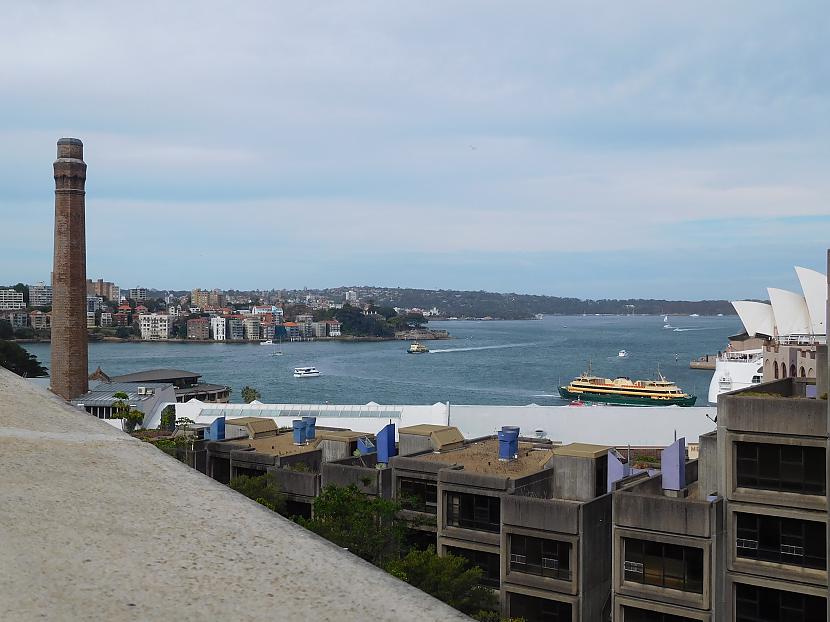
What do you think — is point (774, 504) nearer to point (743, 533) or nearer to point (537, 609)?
point (743, 533)

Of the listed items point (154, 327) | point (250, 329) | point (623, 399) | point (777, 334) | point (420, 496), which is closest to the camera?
point (420, 496)

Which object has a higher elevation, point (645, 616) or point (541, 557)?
point (541, 557)

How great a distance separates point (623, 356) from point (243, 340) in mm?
63428

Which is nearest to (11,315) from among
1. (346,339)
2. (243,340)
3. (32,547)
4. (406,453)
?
(243,340)

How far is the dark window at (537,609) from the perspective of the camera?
1072cm

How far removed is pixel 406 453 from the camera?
15.4 metres

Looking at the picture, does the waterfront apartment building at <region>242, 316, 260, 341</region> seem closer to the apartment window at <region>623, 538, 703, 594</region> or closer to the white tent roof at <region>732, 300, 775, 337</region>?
the white tent roof at <region>732, 300, 775, 337</region>

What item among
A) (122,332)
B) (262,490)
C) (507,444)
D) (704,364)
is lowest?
(704,364)

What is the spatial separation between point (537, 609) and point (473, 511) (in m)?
1.67

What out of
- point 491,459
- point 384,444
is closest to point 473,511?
point 491,459

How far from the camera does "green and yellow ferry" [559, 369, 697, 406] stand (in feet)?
182

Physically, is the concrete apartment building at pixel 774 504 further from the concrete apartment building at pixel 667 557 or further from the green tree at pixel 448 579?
the green tree at pixel 448 579

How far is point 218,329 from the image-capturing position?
5118 inches

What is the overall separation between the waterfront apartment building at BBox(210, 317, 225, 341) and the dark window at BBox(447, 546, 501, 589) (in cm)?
12120
